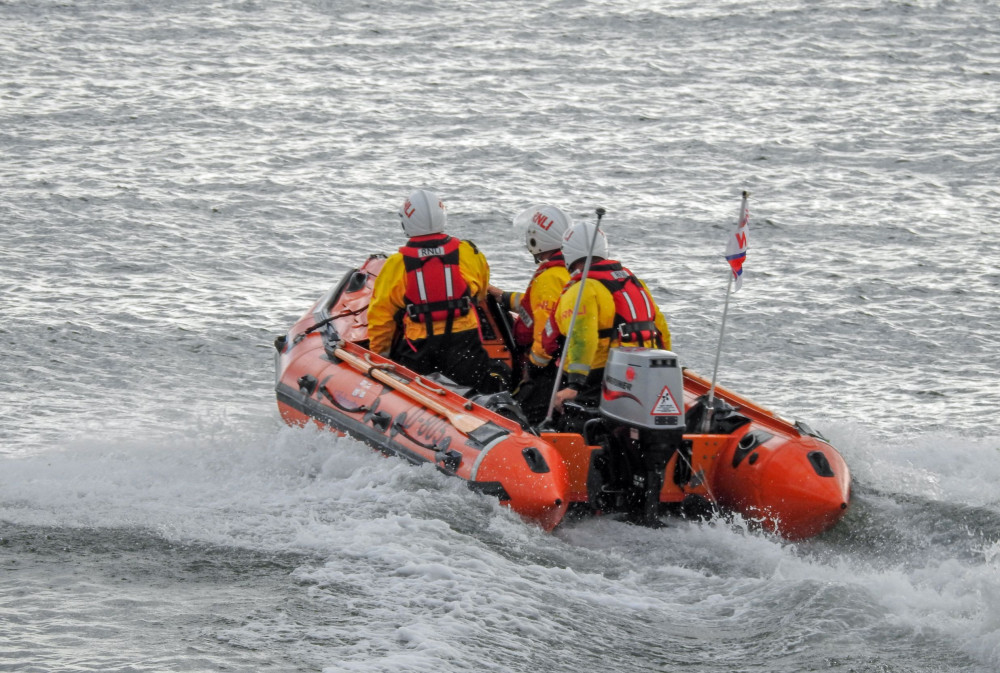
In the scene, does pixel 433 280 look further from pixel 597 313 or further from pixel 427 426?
pixel 597 313

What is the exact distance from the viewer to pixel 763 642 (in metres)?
5.19

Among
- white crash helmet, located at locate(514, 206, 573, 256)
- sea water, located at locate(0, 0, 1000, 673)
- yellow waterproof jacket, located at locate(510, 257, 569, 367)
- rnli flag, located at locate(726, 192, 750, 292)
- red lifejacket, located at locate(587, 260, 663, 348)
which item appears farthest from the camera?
white crash helmet, located at locate(514, 206, 573, 256)

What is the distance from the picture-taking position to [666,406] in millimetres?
6160

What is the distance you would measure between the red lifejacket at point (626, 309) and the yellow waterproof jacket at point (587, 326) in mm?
25

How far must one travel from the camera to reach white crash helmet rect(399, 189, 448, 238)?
721 cm

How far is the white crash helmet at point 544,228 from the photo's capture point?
7195mm

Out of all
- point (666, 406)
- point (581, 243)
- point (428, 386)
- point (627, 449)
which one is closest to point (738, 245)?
point (581, 243)

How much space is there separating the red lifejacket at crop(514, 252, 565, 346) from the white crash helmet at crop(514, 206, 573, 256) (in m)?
0.07

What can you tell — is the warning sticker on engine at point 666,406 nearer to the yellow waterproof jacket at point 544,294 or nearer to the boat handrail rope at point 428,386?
the yellow waterproof jacket at point 544,294

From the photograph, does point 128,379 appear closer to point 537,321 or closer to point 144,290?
point 144,290

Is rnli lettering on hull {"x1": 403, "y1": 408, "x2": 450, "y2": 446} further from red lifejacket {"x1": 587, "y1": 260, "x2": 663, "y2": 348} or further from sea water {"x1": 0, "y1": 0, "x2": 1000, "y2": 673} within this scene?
red lifejacket {"x1": 587, "y1": 260, "x2": 663, "y2": 348}

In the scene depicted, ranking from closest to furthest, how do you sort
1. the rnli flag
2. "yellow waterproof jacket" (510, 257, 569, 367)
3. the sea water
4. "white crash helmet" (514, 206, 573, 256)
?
1. the sea water
2. the rnli flag
3. "yellow waterproof jacket" (510, 257, 569, 367)
4. "white crash helmet" (514, 206, 573, 256)

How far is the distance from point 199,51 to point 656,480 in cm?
1543

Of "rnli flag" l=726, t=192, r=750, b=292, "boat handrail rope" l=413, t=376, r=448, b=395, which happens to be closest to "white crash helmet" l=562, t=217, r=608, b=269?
"rnli flag" l=726, t=192, r=750, b=292
